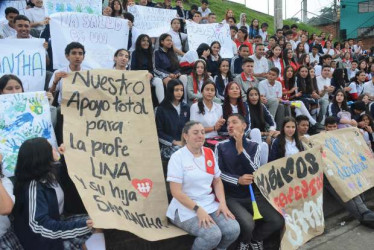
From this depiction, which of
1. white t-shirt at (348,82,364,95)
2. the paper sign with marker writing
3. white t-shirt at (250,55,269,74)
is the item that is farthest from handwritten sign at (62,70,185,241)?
white t-shirt at (348,82,364,95)

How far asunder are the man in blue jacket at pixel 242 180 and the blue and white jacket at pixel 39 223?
1.73m

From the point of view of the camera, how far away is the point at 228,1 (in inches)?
1201

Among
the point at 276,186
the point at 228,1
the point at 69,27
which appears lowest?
the point at 276,186

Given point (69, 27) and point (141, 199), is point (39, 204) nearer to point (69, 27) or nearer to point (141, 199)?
point (141, 199)

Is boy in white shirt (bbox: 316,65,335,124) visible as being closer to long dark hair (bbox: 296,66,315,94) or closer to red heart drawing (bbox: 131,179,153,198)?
long dark hair (bbox: 296,66,315,94)

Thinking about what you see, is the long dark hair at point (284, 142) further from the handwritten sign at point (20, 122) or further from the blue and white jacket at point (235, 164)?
the handwritten sign at point (20, 122)

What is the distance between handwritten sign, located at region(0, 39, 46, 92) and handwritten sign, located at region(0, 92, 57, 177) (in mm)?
1147

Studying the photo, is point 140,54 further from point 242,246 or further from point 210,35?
point 242,246

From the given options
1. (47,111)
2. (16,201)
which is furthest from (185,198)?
(47,111)

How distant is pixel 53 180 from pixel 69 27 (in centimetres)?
391

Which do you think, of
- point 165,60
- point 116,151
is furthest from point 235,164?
point 165,60

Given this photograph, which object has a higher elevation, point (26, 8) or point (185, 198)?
point (26, 8)

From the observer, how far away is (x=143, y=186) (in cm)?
380

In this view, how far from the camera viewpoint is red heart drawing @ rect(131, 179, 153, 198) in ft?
12.3
